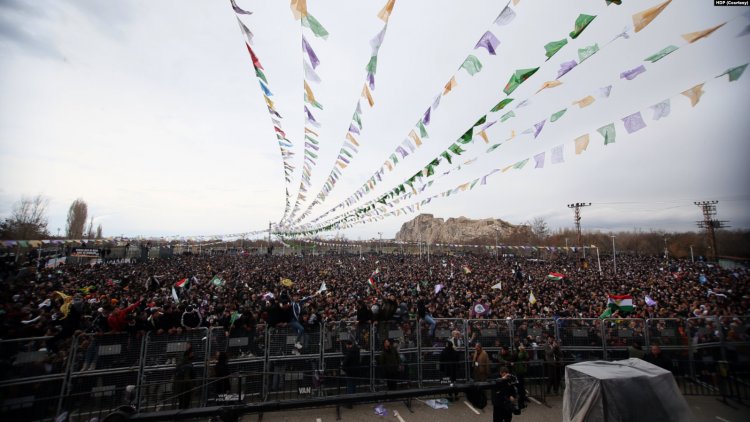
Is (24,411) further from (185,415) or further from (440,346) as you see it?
(440,346)

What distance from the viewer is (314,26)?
15.9ft

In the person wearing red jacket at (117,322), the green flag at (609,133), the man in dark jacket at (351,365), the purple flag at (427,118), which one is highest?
the purple flag at (427,118)

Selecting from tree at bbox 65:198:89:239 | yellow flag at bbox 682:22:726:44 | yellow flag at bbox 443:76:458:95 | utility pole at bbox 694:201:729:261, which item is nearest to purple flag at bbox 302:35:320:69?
yellow flag at bbox 443:76:458:95

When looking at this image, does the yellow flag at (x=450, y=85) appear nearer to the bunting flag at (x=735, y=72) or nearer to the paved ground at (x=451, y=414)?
the bunting flag at (x=735, y=72)

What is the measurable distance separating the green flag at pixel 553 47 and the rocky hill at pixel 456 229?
103284 millimetres

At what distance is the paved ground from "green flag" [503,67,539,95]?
23.0ft

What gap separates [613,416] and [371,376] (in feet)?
17.4

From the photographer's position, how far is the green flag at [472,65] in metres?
5.86

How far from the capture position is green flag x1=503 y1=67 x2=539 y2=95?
584cm

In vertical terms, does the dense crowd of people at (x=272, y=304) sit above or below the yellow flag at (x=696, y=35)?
below

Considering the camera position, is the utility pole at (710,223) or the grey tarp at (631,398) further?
the utility pole at (710,223)

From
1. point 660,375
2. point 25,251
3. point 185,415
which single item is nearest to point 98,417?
point 185,415

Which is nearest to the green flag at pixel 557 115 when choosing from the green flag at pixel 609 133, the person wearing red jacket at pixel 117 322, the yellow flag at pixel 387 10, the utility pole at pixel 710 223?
the green flag at pixel 609 133

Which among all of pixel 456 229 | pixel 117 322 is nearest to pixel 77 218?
pixel 117 322
